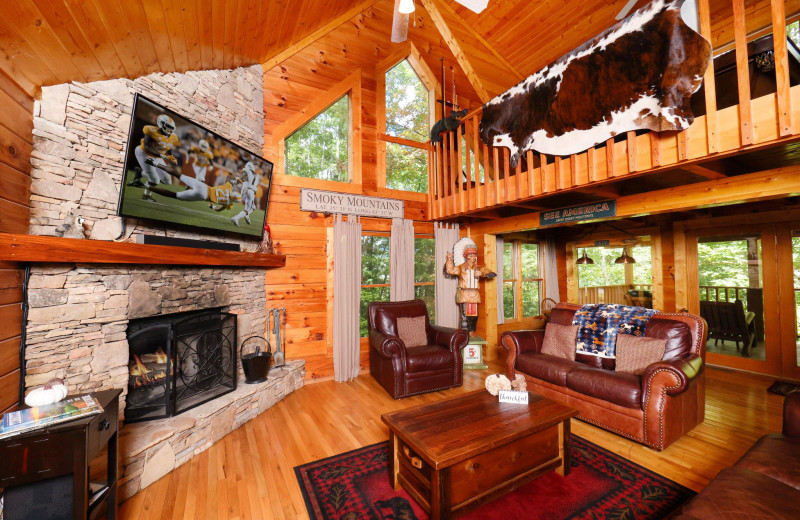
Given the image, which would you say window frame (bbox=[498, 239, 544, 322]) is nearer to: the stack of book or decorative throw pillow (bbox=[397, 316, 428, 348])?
decorative throw pillow (bbox=[397, 316, 428, 348])

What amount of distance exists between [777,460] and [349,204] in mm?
3908

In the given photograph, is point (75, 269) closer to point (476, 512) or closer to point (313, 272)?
point (313, 272)

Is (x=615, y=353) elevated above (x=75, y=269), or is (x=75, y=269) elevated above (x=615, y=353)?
(x=75, y=269)

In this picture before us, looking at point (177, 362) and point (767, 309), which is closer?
point (177, 362)

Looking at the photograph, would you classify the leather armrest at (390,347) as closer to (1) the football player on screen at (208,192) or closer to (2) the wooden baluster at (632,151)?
(1) the football player on screen at (208,192)

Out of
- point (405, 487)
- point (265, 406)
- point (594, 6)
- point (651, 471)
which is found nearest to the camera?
point (405, 487)

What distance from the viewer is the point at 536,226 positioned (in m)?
3.85

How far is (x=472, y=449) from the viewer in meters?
1.65

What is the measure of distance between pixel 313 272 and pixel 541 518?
3.14 metres

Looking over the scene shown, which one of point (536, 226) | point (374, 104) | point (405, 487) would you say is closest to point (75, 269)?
point (405, 487)

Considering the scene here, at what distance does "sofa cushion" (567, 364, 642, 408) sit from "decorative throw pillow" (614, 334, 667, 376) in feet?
0.49

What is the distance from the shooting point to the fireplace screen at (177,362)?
8.11 feet

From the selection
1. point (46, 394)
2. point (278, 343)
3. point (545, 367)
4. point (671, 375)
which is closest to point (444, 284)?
point (545, 367)

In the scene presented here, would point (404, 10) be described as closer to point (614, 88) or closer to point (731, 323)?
point (614, 88)
